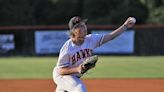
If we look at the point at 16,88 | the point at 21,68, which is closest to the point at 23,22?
the point at 21,68

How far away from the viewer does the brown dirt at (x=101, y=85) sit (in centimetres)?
1178

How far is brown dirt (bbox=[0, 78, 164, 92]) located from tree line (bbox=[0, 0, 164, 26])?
2428 cm

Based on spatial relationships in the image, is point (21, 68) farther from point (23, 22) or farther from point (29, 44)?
point (23, 22)

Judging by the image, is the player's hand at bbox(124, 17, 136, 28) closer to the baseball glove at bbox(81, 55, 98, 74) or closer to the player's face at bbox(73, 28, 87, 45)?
the player's face at bbox(73, 28, 87, 45)

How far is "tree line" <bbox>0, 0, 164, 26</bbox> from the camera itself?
38281mm

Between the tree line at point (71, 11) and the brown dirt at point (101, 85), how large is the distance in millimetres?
24283

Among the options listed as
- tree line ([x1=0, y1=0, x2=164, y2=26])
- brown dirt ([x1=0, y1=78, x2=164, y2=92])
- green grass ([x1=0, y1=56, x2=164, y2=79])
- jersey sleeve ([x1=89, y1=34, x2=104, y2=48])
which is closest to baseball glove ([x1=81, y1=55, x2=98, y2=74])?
→ jersey sleeve ([x1=89, y1=34, x2=104, y2=48])

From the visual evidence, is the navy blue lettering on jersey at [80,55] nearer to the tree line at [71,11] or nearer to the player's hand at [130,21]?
the player's hand at [130,21]

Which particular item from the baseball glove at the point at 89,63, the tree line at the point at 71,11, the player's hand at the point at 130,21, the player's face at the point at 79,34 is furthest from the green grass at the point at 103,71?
the tree line at the point at 71,11

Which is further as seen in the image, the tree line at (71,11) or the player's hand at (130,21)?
the tree line at (71,11)

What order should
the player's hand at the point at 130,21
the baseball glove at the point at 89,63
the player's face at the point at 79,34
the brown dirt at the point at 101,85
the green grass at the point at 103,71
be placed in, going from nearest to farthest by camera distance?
1. the baseball glove at the point at 89,63
2. the player's face at the point at 79,34
3. the player's hand at the point at 130,21
4. the brown dirt at the point at 101,85
5. the green grass at the point at 103,71

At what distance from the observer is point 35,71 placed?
1711 centimetres

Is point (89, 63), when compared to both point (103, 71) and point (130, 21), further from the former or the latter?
point (103, 71)

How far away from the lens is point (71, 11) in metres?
39.5
